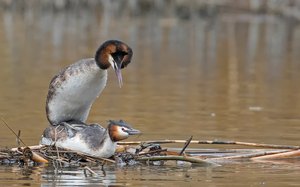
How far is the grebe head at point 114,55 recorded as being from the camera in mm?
11195

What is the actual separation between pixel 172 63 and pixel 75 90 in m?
13.8

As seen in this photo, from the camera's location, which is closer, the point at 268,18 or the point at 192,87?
the point at 192,87

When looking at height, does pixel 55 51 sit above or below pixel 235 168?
above

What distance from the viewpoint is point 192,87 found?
19.7 meters

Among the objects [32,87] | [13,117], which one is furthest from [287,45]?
[13,117]

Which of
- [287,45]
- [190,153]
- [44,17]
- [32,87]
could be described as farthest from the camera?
[44,17]

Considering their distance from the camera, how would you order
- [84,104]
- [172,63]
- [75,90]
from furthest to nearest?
[172,63] < [84,104] < [75,90]

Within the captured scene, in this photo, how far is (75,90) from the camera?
11695 millimetres

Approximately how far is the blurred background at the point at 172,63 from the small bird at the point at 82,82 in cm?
83

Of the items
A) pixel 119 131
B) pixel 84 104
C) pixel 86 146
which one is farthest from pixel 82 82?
pixel 119 131

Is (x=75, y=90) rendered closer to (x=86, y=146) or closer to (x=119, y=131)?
(x=86, y=146)

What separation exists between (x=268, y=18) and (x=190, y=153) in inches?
1225

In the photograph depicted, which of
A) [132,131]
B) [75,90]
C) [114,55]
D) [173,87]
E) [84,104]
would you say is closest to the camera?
[132,131]

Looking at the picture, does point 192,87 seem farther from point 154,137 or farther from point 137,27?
point 137,27
